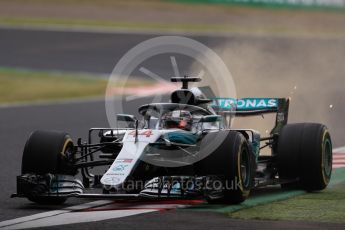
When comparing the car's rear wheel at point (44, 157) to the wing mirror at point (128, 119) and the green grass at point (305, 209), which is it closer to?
the wing mirror at point (128, 119)

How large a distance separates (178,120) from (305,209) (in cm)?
187

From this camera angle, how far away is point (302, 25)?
42344mm

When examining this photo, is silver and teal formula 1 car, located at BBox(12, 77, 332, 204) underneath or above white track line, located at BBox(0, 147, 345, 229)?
above

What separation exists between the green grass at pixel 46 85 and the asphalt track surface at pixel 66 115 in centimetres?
137

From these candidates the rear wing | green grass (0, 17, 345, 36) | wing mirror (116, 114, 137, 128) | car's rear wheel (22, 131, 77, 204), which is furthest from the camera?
green grass (0, 17, 345, 36)

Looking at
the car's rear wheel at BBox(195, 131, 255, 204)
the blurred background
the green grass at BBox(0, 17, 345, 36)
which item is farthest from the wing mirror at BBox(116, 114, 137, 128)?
the green grass at BBox(0, 17, 345, 36)

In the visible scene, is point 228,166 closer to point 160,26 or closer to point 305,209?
point 305,209

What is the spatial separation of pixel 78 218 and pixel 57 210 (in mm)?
679

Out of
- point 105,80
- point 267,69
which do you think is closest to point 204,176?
point 267,69

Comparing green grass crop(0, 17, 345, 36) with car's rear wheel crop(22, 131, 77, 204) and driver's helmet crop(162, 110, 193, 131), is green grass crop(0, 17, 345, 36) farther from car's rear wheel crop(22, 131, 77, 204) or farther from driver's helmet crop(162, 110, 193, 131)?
car's rear wheel crop(22, 131, 77, 204)

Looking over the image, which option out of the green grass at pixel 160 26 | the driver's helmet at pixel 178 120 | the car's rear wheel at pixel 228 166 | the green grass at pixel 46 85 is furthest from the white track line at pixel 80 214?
the green grass at pixel 160 26

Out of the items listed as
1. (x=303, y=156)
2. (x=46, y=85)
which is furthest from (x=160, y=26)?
(x=303, y=156)

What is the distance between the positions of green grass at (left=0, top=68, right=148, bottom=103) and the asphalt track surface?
1.37 meters

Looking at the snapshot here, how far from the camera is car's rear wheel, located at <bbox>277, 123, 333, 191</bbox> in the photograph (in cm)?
1196
